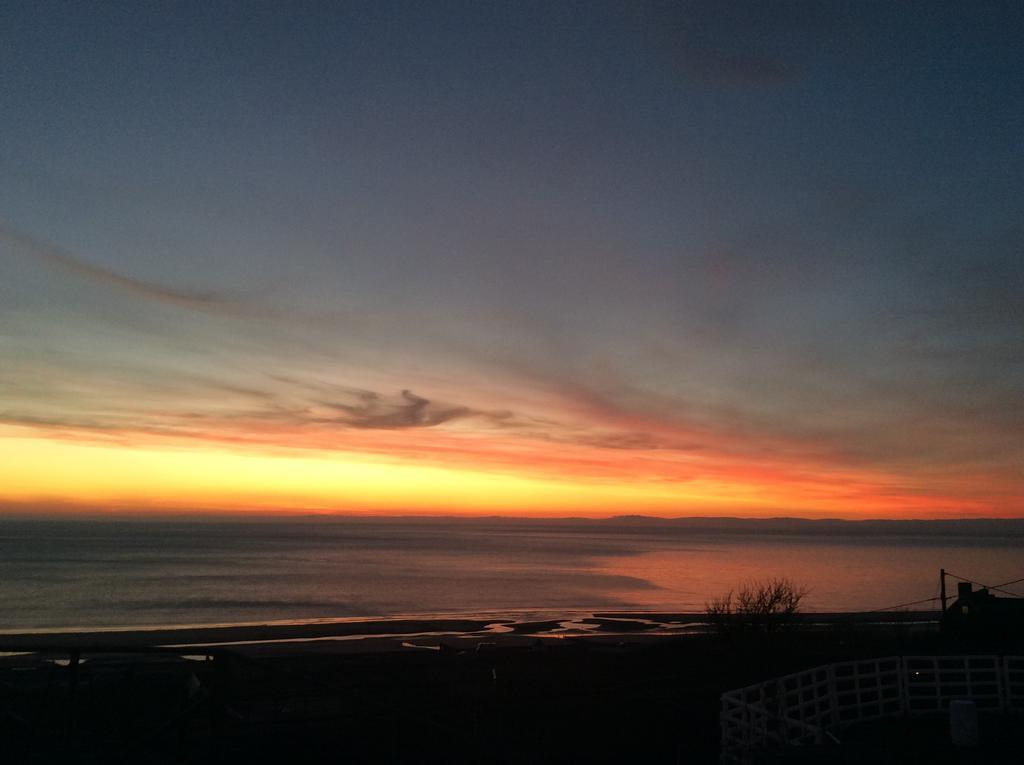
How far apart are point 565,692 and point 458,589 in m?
57.5

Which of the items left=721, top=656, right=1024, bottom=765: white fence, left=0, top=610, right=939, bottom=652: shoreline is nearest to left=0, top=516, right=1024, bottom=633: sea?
left=0, top=610, right=939, bottom=652: shoreline

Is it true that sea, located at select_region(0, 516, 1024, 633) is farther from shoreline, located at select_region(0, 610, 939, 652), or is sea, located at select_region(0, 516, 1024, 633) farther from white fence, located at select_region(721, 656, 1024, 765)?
white fence, located at select_region(721, 656, 1024, 765)

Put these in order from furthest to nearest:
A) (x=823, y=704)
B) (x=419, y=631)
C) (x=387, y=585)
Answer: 1. (x=387, y=585)
2. (x=419, y=631)
3. (x=823, y=704)

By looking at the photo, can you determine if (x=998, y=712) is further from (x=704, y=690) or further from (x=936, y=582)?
(x=936, y=582)

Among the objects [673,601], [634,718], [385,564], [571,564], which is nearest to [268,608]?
[673,601]

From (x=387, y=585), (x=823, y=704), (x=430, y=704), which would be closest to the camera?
(x=823, y=704)

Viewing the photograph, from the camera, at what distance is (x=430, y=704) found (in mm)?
Answer: 21844

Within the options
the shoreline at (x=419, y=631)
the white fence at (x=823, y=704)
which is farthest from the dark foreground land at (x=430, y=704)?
the shoreline at (x=419, y=631)

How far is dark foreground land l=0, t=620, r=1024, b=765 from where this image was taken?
7.42m

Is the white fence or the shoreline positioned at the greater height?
the white fence

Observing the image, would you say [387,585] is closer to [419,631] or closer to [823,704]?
[419,631]

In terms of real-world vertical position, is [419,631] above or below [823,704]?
below

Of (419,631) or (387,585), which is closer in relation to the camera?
(419,631)

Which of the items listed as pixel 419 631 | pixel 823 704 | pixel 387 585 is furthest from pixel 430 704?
pixel 387 585
